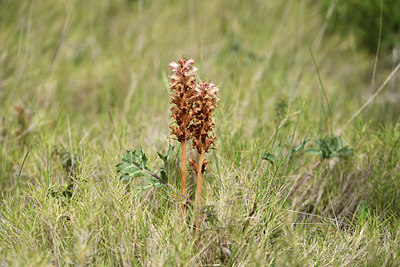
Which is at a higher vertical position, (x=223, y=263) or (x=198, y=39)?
(x=198, y=39)

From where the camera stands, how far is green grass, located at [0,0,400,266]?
1573 mm

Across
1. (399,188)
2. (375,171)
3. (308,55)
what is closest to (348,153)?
(375,171)

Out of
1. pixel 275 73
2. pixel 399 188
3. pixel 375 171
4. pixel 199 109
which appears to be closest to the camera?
pixel 199 109

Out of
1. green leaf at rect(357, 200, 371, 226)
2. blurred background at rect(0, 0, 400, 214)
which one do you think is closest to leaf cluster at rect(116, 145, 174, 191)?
blurred background at rect(0, 0, 400, 214)

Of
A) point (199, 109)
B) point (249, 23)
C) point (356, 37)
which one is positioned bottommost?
point (199, 109)

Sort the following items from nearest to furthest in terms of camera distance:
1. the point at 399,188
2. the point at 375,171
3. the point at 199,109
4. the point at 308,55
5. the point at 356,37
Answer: the point at 199,109 < the point at 399,188 < the point at 375,171 < the point at 308,55 < the point at 356,37

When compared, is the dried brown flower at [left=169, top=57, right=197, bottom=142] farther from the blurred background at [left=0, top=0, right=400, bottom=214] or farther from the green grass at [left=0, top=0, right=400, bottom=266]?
the blurred background at [left=0, top=0, right=400, bottom=214]

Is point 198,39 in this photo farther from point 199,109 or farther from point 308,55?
point 199,109

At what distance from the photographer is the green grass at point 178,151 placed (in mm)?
1573

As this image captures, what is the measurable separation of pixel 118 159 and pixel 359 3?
3068 millimetres

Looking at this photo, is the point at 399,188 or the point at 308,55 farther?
the point at 308,55

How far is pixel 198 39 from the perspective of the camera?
391 centimetres

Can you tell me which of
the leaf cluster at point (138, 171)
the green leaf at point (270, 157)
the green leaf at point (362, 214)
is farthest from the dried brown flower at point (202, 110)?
the green leaf at point (362, 214)

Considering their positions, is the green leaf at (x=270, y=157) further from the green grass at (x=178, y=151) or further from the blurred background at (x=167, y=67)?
the blurred background at (x=167, y=67)
